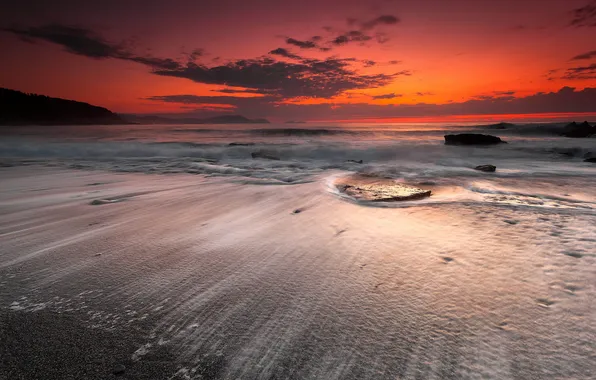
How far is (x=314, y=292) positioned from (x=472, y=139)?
23.0 meters

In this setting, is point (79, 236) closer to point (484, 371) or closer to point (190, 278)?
point (190, 278)

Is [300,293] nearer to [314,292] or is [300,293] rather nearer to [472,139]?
[314,292]

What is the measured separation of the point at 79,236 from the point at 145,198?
1.80 metres

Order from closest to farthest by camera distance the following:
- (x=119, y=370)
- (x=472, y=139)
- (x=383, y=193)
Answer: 1. (x=119, y=370)
2. (x=383, y=193)
3. (x=472, y=139)

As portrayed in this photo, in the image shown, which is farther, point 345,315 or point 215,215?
point 215,215

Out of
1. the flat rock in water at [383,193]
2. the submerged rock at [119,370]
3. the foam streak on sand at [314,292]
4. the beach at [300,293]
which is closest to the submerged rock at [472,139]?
the flat rock in water at [383,193]

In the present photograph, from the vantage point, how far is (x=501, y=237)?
2725mm

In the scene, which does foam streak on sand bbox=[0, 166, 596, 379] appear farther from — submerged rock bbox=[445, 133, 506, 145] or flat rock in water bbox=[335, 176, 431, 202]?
submerged rock bbox=[445, 133, 506, 145]

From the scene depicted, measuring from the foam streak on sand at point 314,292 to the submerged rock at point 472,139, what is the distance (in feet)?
64.7

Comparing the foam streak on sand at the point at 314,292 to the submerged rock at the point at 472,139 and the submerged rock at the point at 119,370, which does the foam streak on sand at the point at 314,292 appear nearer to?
the submerged rock at the point at 119,370

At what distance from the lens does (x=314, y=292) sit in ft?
6.10

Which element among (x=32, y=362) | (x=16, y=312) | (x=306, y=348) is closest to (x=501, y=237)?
(x=306, y=348)

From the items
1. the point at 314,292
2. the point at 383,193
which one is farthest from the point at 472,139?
the point at 314,292

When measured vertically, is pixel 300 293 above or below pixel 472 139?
below
